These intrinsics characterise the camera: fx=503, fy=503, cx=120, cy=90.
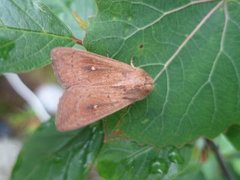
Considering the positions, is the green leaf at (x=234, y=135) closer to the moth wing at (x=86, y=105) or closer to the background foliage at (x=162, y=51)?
the background foliage at (x=162, y=51)

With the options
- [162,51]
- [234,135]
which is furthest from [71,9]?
[234,135]

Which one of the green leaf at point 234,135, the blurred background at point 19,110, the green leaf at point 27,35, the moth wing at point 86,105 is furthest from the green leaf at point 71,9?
the blurred background at point 19,110

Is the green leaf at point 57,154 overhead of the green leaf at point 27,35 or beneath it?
beneath

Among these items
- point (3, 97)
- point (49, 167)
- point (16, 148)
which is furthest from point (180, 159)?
point (3, 97)

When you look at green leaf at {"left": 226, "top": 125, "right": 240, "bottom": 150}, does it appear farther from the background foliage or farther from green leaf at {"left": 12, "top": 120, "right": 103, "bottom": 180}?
green leaf at {"left": 12, "top": 120, "right": 103, "bottom": 180}

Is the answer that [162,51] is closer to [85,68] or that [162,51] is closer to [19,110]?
[85,68]
